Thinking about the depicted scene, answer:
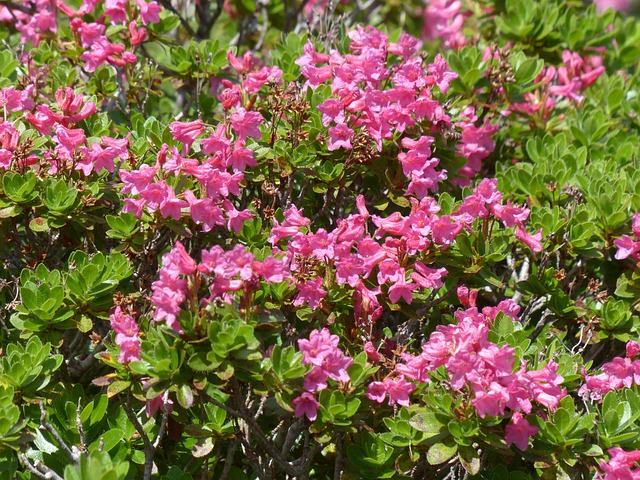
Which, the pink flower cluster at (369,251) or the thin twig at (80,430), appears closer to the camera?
the thin twig at (80,430)

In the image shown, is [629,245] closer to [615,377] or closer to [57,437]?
[615,377]

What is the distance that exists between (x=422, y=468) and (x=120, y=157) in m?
1.52

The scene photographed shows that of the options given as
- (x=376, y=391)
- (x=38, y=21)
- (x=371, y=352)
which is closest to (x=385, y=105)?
(x=371, y=352)

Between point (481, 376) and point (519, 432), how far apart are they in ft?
0.87

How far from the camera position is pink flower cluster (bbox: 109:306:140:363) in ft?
8.25

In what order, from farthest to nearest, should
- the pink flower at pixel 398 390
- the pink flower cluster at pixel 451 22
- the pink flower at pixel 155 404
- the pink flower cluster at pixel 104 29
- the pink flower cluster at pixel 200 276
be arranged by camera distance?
the pink flower cluster at pixel 451 22
the pink flower cluster at pixel 104 29
the pink flower at pixel 398 390
the pink flower at pixel 155 404
the pink flower cluster at pixel 200 276

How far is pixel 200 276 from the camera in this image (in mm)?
2387

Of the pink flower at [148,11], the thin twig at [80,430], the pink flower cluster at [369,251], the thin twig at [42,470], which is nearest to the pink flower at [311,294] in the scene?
the pink flower cluster at [369,251]

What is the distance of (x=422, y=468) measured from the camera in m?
2.93

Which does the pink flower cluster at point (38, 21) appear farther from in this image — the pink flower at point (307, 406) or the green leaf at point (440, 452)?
the green leaf at point (440, 452)

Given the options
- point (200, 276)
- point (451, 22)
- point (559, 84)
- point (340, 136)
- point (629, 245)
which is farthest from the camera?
point (451, 22)

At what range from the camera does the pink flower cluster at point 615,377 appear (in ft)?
9.44

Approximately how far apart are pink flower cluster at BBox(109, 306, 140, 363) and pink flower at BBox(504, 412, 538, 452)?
3.74 ft

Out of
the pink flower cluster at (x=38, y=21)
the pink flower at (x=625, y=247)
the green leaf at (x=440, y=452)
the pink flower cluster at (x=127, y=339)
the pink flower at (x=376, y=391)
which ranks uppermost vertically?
the pink flower at (x=625, y=247)
